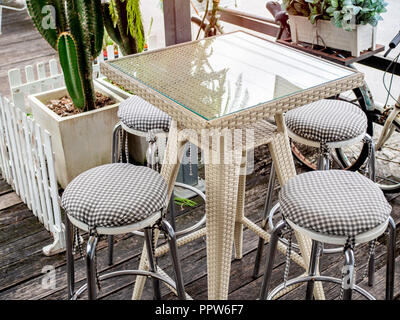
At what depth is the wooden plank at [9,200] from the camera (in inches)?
121

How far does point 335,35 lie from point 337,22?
0.52ft

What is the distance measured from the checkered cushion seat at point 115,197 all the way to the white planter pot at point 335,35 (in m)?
1.42

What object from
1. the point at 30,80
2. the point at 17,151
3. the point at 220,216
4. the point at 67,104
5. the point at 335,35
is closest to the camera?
the point at 220,216

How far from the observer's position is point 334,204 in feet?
5.43

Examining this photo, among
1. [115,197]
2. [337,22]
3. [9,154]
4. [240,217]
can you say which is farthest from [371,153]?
[9,154]

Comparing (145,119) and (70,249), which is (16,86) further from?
(70,249)

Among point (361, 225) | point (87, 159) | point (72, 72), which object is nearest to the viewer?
Result: point (361, 225)

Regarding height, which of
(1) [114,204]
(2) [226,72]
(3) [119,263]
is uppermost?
(2) [226,72]

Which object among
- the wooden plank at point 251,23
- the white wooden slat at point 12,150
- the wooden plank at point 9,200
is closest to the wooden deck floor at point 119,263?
the wooden plank at point 9,200
